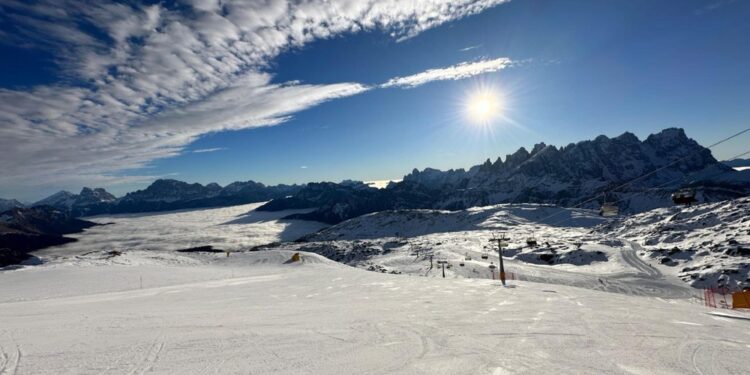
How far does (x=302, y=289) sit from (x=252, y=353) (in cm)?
2156

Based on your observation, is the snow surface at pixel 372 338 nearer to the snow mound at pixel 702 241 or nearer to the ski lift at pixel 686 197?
the ski lift at pixel 686 197

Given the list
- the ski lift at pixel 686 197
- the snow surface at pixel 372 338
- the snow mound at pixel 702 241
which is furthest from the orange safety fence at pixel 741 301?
the snow mound at pixel 702 241

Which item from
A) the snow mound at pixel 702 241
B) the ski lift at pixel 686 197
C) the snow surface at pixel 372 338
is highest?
the ski lift at pixel 686 197

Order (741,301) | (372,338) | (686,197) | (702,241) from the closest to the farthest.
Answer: (372,338)
(741,301)
(686,197)
(702,241)

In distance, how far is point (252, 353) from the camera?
11.9 meters

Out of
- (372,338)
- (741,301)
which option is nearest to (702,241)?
(741,301)

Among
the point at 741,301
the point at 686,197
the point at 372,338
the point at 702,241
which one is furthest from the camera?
the point at 702,241

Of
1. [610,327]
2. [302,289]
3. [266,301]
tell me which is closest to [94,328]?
[266,301]

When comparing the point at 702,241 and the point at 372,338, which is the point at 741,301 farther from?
the point at 702,241

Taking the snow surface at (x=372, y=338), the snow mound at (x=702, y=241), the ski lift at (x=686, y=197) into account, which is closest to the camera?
the snow surface at (x=372, y=338)

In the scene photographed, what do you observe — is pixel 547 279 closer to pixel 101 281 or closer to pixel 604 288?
pixel 604 288

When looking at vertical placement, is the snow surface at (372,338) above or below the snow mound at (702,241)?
above

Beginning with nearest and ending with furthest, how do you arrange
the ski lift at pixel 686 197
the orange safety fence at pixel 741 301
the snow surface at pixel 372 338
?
the snow surface at pixel 372 338, the orange safety fence at pixel 741 301, the ski lift at pixel 686 197

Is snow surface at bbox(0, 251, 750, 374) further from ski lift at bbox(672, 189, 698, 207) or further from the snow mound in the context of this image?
the snow mound
